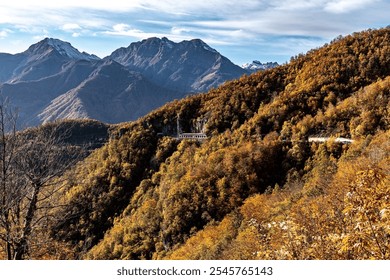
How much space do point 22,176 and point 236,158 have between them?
6246 cm

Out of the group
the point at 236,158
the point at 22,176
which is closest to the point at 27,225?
the point at 22,176

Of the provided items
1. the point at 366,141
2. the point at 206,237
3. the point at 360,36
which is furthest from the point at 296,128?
the point at 360,36

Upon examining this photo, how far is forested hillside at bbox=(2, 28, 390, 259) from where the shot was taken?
52.0 meters

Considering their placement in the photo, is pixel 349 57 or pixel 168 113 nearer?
pixel 349 57

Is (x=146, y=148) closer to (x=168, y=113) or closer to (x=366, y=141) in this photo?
(x=168, y=113)

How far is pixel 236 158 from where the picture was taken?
73000mm

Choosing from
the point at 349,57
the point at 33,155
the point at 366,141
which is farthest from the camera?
the point at 349,57

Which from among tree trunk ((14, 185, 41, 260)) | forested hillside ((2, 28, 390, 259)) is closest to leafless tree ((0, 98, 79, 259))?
tree trunk ((14, 185, 41, 260))

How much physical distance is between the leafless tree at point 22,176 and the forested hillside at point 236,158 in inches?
266

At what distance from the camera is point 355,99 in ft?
222

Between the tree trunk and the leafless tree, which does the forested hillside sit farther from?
the leafless tree

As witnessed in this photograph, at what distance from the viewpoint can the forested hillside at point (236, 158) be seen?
52.0 metres

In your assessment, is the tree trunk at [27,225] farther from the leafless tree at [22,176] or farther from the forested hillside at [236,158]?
the forested hillside at [236,158]

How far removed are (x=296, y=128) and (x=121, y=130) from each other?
61994 millimetres
